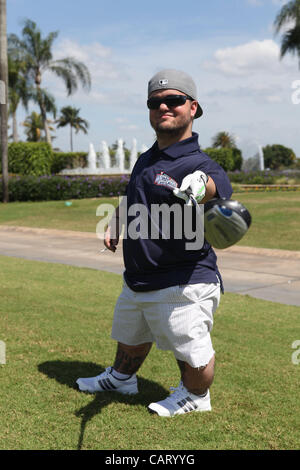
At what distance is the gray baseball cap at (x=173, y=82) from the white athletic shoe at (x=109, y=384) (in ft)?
5.85

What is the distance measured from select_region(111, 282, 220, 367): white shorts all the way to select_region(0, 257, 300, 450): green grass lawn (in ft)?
1.44

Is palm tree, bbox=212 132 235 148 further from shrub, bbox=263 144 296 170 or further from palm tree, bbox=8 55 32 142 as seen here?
palm tree, bbox=8 55 32 142

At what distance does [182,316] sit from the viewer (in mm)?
2986

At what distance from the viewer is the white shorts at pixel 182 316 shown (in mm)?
2982

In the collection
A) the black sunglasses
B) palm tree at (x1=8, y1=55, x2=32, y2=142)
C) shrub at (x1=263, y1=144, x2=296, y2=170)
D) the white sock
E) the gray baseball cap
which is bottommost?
the white sock

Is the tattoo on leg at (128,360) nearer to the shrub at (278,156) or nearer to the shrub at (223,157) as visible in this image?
the shrub at (223,157)

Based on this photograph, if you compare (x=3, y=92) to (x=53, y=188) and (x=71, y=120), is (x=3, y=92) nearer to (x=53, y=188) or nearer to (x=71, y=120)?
(x=53, y=188)

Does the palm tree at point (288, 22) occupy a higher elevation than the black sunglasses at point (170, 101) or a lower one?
higher

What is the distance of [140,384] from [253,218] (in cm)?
1154

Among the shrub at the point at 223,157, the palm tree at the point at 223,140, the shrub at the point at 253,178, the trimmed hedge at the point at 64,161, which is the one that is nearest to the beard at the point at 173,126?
the shrub at the point at 253,178

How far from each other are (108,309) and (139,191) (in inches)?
121

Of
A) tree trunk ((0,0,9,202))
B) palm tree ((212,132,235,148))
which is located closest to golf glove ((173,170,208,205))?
tree trunk ((0,0,9,202))

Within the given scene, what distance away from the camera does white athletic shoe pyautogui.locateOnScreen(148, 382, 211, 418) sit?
3170mm

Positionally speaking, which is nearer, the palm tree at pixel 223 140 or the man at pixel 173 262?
the man at pixel 173 262
